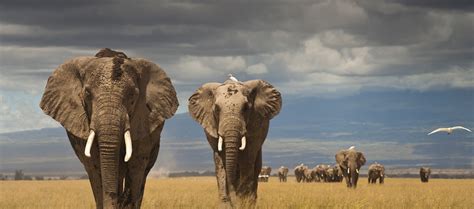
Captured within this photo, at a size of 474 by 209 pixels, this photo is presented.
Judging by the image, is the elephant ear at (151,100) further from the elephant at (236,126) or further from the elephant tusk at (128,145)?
the elephant at (236,126)

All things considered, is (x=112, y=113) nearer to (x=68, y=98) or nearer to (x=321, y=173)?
(x=68, y=98)

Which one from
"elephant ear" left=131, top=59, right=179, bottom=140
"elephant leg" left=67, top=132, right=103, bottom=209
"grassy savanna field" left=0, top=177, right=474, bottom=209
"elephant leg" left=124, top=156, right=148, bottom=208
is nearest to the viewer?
"elephant leg" left=67, top=132, right=103, bottom=209

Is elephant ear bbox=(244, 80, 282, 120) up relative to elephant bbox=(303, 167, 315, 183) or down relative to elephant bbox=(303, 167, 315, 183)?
down

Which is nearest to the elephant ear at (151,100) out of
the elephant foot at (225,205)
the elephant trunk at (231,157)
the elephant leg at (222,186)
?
the elephant trunk at (231,157)

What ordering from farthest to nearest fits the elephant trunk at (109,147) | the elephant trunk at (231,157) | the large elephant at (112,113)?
the elephant trunk at (231,157) < the large elephant at (112,113) < the elephant trunk at (109,147)

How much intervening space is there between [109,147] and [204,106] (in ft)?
25.9

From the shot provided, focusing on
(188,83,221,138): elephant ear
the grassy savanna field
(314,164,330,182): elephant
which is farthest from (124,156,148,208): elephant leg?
(314,164,330,182): elephant

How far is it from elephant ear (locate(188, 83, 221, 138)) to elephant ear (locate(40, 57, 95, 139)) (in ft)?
19.2

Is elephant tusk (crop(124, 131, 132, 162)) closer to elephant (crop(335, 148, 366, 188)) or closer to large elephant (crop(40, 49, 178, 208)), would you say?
large elephant (crop(40, 49, 178, 208))

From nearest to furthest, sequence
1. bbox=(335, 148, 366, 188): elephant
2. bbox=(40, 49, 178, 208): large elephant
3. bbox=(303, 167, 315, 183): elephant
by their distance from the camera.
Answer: bbox=(40, 49, 178, 208): large elephant, bbox=(335, 148, 366, 188): elephant, bbox=(303, 167, 315, 183): elephant

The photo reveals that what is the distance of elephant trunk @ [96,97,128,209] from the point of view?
46.8 feet

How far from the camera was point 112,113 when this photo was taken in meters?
14.4

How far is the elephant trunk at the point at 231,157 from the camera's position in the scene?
19891 mm

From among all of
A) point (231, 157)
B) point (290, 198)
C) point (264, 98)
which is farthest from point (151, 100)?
point (290, 198)
